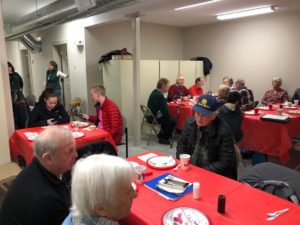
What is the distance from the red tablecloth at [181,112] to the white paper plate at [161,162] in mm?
2545

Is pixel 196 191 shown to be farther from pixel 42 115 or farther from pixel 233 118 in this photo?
pixel 42 115

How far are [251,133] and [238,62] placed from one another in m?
3.54

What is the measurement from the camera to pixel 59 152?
1454 mm

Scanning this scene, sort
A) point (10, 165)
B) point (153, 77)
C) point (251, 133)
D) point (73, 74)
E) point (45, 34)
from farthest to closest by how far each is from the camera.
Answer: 1. point (45, 34)
2. point (73, 74)
3. point (153, 77)
4. point (251, 133)
5. point (10, 165)

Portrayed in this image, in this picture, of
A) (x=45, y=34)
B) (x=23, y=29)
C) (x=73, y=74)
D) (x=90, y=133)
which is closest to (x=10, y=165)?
(x=90, y=133)

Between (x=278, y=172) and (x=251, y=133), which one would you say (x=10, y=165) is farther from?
(x=251, y=133)

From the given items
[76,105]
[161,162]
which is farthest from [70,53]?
[161,162]

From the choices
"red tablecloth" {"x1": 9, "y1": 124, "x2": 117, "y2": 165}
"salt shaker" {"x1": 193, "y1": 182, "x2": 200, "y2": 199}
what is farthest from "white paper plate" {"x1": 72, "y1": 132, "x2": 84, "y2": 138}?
"salt shaker" {"x1": 193, "y1": 182, "x2": 200, "y2": 199}

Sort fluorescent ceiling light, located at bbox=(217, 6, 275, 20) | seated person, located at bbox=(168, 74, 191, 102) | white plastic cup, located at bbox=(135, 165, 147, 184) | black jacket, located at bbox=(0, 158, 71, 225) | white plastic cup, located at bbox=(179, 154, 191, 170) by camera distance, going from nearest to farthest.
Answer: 1. black jacket, located at bbox=(0, 158, 71, 225)
2. white plastic cup, located at bbox=(135, 165, 147, 184)
3. white plastic cup, located at bbox=(179, 154, 191, 170)
4. fluorescent ceiling light, located at bbox=(217, 6, 275, 20)
5. seated person, located at bbox=(168, 74, 191, 102)

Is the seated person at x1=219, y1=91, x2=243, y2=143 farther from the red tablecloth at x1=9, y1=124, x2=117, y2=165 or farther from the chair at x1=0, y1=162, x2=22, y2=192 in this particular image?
the chair at x1=0, y1=162, x2=22, y2=192

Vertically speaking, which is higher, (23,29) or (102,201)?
(23,29)

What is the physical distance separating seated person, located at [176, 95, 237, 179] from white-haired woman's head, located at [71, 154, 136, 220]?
1215mm

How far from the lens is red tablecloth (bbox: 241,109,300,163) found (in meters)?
3.36

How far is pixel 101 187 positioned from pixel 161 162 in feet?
3.61
